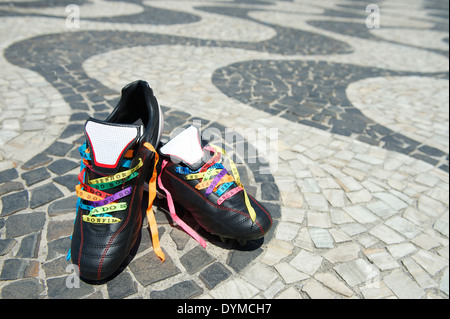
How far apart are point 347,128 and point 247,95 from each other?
1.70 meters

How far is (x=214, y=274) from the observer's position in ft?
7.25

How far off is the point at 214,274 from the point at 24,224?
1.52 m

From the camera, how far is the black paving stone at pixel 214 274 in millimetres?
2152

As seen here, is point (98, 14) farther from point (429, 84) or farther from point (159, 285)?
point (159, 285)

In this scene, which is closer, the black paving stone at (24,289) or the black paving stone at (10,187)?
the black paving stone at (24,289)

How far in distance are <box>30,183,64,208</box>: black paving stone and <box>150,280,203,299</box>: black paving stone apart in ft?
4.38

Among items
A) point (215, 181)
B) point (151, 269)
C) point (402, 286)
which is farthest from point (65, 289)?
point (402, 286)

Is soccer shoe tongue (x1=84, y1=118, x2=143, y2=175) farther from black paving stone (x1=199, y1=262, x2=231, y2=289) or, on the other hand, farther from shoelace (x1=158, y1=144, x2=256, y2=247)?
black paving stone (x1=199, y1=262, x2=231, y2=289)

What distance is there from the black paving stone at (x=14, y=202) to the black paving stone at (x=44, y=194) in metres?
0.06

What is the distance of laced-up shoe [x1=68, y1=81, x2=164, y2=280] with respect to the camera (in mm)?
2000

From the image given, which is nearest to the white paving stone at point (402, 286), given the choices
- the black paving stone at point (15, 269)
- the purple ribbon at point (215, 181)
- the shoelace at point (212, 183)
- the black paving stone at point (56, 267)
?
the shoelace at point (212, 183)

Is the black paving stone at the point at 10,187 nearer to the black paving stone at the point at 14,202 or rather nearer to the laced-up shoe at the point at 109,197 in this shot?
the black paving stone at the point at 14,202

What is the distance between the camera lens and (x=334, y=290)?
2.23 m

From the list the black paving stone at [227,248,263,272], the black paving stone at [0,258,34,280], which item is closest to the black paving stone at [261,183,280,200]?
the black paving stone at [227,248,263,272]
